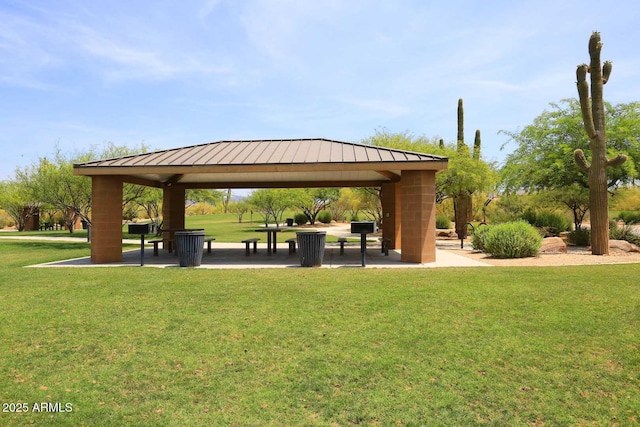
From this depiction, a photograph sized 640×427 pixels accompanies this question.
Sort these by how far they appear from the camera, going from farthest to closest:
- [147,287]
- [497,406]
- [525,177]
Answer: [525,177] → [147,287] → [497,406]

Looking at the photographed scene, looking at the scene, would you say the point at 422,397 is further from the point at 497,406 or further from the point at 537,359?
Result: the point at 537,359

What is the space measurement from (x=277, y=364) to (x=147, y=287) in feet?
17.0

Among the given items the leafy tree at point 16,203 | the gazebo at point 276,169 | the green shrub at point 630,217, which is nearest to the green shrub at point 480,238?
the gazebo at point 276,169

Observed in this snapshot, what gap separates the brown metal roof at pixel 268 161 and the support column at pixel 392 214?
5.54 ft

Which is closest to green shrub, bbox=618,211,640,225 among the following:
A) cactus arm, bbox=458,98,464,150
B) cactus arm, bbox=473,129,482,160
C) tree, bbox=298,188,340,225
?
cactus arm, bbox=473,129,482,160

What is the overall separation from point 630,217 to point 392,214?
1308 inches

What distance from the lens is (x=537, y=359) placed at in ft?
15.8

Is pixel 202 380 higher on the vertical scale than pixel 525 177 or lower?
lower

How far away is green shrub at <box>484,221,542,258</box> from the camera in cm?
1374

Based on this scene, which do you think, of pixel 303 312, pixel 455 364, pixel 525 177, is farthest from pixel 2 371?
pixel 525 177

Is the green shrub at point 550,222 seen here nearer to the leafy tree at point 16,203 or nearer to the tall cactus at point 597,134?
the tall cactus at point 597,134

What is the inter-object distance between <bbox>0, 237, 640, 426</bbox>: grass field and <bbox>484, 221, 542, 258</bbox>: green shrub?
503 centimetres

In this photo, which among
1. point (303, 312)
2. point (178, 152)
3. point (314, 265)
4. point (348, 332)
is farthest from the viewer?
point (178, 152)

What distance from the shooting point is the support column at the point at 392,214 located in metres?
18.0
